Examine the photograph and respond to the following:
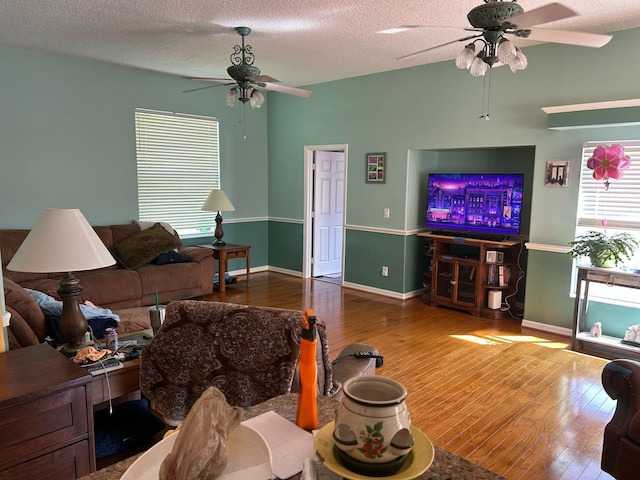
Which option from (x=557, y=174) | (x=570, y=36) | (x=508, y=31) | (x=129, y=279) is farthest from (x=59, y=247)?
(x=557, y=174)

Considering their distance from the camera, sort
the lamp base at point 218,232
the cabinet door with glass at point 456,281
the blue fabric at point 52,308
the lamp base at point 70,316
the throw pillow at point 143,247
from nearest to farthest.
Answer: the lamp base at point 70,316, the blue fabric at point 52,308, the throw pillow at point 143,247, the cabinet door with glass at point 456,281, the lamp base at point 218,232

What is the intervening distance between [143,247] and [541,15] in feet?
14.9

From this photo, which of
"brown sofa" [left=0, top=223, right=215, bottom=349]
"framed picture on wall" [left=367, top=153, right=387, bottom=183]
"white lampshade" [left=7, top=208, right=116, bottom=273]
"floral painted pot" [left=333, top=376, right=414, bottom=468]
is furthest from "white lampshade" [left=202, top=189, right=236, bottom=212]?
"floral painted pot" [left=333, top=376, right=414, bottom=468]

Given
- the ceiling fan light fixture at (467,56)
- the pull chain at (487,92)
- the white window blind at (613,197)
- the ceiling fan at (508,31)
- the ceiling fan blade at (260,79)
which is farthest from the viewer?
the pull chain at (487,92)

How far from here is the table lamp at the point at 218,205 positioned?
6.24 metres

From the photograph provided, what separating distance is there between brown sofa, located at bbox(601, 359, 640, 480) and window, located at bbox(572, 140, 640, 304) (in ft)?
7.39

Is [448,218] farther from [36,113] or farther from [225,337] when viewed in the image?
[36,113]

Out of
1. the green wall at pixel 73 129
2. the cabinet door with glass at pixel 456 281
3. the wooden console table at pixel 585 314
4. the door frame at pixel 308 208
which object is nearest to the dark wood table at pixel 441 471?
the wooden console table at pixel 585 314

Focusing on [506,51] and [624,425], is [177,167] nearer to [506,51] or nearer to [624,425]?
[506,51]

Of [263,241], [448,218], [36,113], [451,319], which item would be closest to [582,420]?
[451,319]

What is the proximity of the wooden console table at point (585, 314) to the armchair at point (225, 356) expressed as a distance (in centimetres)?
313

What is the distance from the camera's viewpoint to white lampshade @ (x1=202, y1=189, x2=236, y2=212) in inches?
245

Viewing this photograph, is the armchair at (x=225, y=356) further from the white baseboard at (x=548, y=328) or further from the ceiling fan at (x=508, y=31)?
the white baseboard at (x=548, y=328)

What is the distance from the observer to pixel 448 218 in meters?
5.63
